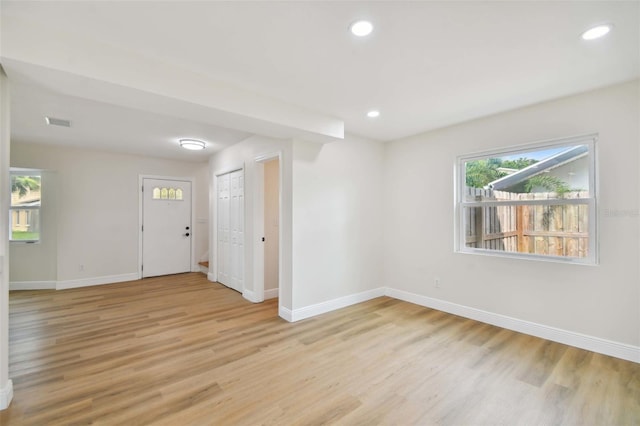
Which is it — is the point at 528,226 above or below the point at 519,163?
below

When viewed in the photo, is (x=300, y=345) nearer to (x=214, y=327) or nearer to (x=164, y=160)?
(x=214, y=327)

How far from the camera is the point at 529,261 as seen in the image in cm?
310

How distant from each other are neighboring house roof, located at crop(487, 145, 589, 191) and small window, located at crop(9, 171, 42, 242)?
24.1 feet

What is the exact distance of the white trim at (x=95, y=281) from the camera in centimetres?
497

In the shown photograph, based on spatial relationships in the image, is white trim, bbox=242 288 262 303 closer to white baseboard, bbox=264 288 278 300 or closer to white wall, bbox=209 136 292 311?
white wall, bbox=209 136 292 311

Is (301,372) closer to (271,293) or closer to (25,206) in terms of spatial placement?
(271,293)

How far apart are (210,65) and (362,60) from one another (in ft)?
4.00

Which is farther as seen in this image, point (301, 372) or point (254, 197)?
point (254, 197)

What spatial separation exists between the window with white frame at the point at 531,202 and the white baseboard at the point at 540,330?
2.43ft

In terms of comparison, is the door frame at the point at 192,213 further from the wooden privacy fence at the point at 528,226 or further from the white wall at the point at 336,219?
the wooden privacy fence at the point at 528,226

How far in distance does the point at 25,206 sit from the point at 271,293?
4.65 meters

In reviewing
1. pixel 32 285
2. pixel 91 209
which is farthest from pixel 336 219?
pixel 32 285

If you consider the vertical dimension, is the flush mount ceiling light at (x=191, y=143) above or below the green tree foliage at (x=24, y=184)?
above

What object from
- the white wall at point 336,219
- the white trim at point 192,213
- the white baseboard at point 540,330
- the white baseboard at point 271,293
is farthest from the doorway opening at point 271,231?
the white trim at point 192,213
